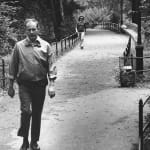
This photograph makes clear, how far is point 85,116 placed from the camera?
33.4 ft

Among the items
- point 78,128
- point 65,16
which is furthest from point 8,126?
point 65,16

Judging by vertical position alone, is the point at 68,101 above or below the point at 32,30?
below

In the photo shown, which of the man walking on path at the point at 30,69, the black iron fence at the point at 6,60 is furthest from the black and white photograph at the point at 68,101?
the black iron fence at the point at 6,60

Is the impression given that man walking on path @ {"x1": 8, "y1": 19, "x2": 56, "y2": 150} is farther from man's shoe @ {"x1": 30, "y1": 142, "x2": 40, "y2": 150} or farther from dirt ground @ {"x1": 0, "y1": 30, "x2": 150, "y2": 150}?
dirt ground @ {"x1": 0, "y1": 30, "x2": 150, "y2": 150}

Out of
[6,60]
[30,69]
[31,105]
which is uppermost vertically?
[30,69]

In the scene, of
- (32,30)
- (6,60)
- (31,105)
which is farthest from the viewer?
(6,60)

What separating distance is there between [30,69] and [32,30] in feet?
2.01

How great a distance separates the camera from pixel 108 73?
17.5m

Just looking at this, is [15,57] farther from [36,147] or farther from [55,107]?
[55,107]

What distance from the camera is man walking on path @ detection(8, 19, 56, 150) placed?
23.1 ft

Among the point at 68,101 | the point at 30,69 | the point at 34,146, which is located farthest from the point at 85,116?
the point at 30,69

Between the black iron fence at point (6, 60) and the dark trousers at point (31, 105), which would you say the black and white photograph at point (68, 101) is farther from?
the black iron fence at point (6, 60)

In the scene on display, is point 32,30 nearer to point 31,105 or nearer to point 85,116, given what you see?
point 31,105

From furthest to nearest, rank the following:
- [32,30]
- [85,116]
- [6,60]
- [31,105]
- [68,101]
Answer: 1. [6,60]
2. [68,101]
3. [85,116]
4. [31,105]
5. [32,30]
